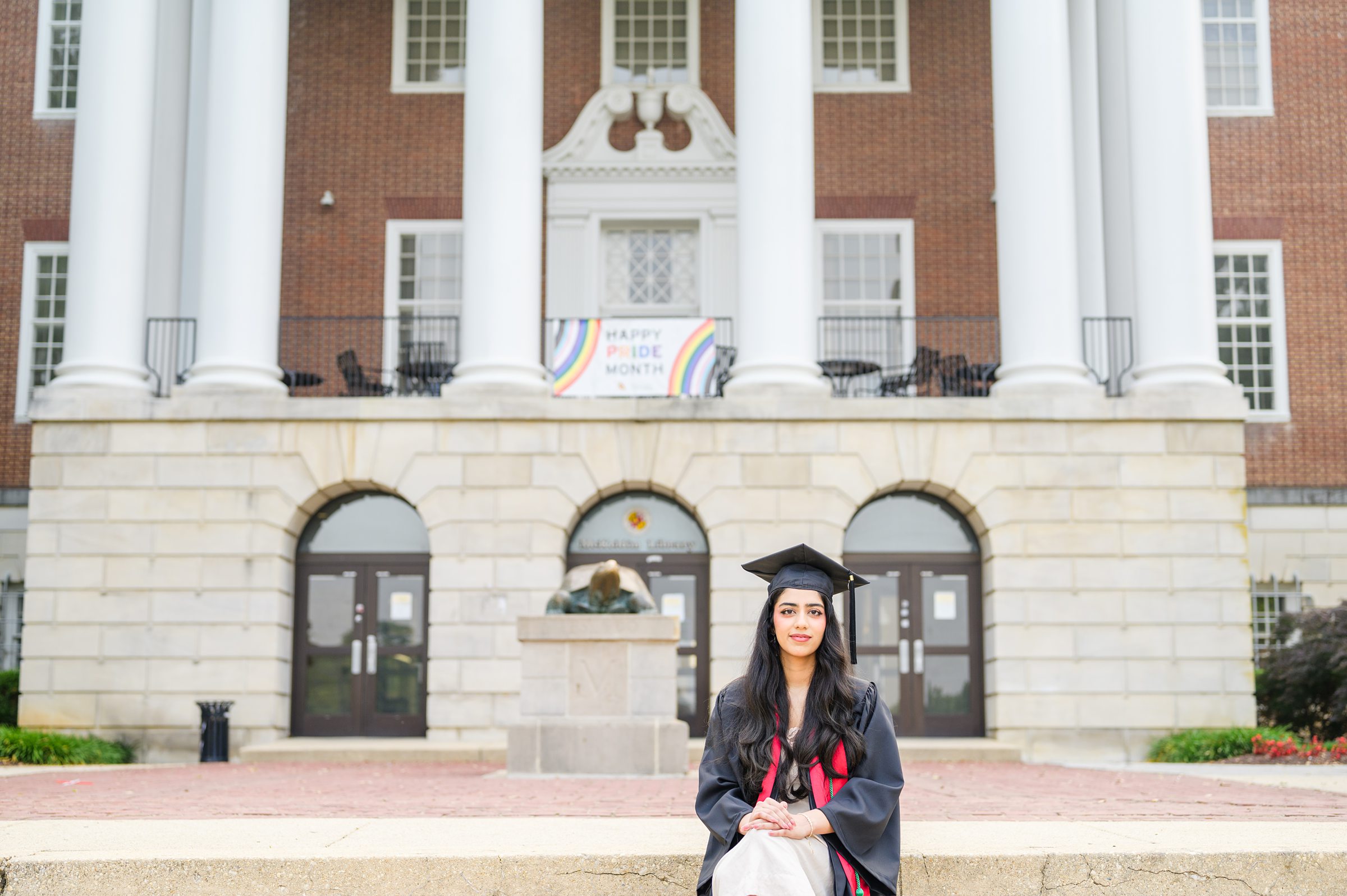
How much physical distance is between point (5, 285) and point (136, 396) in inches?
275

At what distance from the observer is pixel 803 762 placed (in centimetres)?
563

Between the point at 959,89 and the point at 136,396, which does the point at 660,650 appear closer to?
the point at 136,396

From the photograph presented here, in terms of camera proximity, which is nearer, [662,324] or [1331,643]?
[1331,643]

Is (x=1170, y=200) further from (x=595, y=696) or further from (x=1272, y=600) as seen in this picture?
(x=595, y=696)

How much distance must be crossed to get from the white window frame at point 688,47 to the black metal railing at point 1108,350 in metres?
8.19

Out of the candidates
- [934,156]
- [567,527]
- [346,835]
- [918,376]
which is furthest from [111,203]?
[346,835]

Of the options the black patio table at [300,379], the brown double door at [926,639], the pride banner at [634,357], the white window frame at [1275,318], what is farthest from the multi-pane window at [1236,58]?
the black patio table at [300,379]

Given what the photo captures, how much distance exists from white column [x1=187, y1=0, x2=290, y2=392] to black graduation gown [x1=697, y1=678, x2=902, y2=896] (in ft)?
49.0

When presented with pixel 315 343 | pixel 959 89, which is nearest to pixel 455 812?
pixel 315 343

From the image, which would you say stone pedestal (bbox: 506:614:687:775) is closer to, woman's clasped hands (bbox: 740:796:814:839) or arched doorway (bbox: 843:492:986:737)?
arched doorway (bbox: 843:492:986:737)

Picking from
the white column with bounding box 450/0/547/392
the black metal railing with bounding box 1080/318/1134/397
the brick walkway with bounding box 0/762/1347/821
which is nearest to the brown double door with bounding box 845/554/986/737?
the brick walkway with bounding box 0/762/1347/821

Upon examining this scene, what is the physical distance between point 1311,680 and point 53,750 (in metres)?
16.6

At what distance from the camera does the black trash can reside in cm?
1809

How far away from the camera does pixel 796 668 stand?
5.75 m
